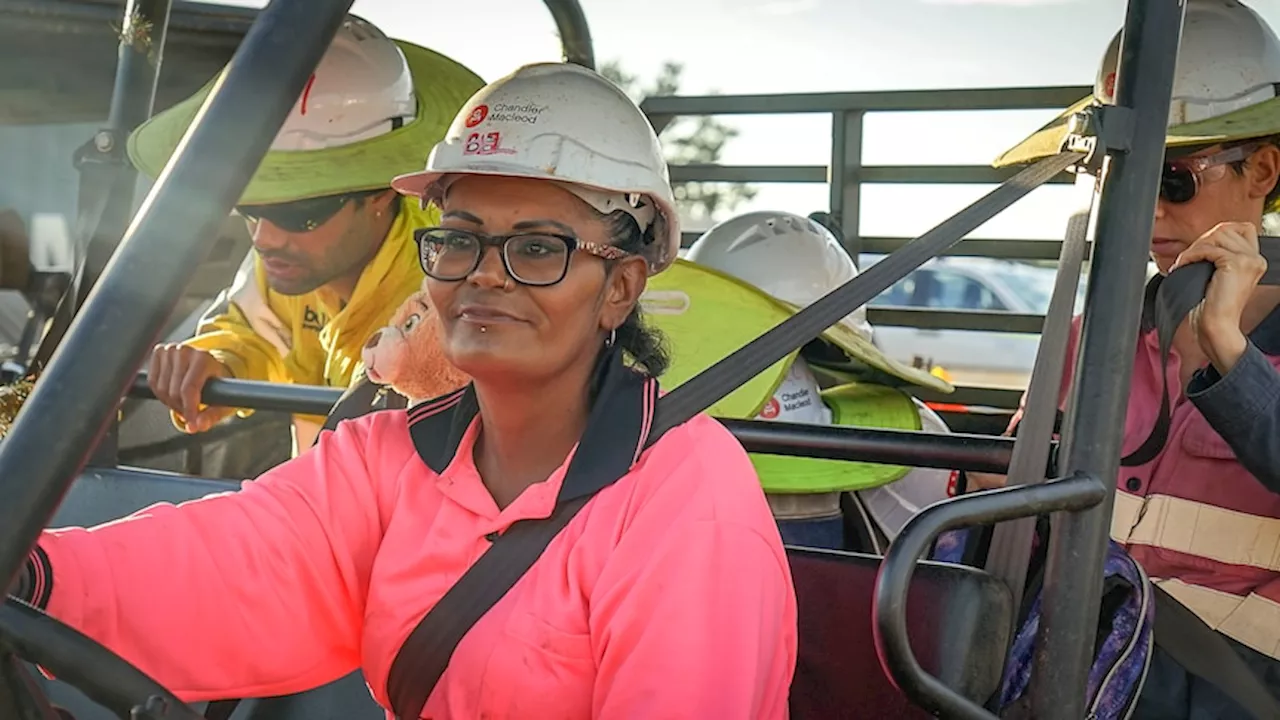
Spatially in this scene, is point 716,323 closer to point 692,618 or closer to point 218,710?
point 218,710

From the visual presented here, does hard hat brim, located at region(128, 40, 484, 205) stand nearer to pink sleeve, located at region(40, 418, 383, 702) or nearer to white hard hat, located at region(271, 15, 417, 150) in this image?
white hard hat, located at region(271, 15, 417, 150)

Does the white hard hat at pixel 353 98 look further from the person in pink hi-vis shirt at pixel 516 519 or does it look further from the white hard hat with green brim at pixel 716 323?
the person in pink hi-vis shirt at pixel 516 519

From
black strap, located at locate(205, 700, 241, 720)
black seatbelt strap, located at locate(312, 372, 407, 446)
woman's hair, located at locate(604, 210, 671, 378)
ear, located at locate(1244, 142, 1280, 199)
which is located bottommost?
black strap, located at locate(205, 700, 241, 720)

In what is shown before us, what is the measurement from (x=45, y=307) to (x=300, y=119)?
5.62 feet

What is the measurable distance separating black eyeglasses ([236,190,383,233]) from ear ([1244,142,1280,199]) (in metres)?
1.59

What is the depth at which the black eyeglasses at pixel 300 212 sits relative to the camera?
2.55 meters

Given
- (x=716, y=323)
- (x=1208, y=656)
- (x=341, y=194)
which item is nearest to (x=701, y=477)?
(x=1208, y=656)

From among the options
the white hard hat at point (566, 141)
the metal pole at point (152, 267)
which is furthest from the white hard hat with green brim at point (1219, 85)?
the metal pole at point (152, 267)

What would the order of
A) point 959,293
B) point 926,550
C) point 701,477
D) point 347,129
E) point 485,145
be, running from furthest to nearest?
point 959,293 → point 347,129 → point 485,145 → point 701,477 → point 926,550

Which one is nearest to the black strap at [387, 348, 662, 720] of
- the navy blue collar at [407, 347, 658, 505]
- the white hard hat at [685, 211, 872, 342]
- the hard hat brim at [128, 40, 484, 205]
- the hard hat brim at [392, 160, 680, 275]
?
the navy blue collar at [407, 347, 658, 505]

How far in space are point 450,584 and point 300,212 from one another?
1.16m

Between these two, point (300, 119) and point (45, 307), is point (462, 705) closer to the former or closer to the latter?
point (300, 119)

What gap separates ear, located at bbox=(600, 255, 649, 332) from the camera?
66.7 inches

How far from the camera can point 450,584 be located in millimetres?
1639
